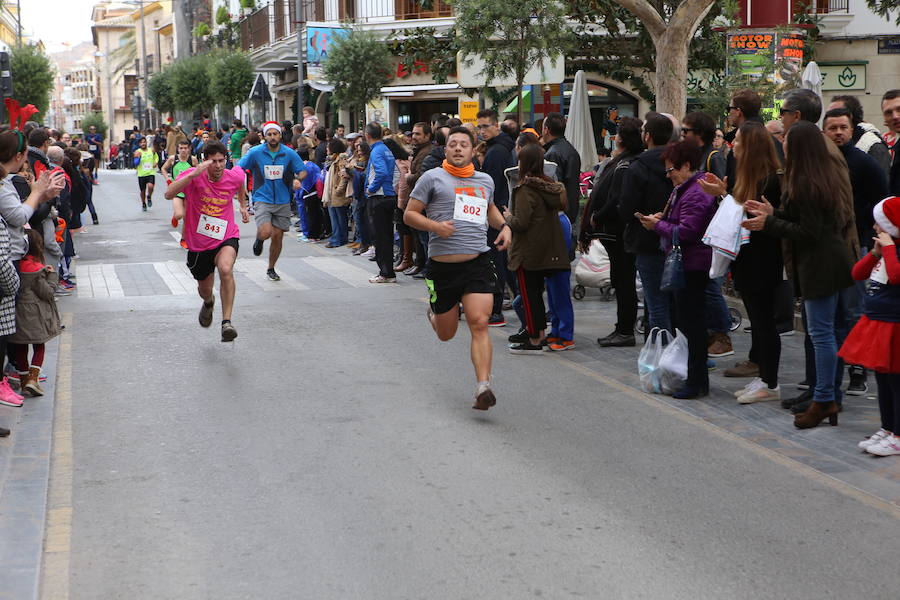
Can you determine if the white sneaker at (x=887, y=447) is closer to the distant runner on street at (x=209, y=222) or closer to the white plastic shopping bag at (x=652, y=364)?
the white plastic shopping bag at (x=652, y=364)

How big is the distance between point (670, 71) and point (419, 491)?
34.0ft

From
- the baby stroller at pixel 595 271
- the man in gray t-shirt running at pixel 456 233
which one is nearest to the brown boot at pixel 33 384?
the man in gray t-shirt running at pixel 456 233

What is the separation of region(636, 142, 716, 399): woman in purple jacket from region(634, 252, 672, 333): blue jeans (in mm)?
582

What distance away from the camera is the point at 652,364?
8211 mm

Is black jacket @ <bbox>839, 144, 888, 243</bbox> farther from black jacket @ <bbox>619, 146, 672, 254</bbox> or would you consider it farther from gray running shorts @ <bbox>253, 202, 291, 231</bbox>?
gray running shorts @ <bbox>253, 202, 291, 231</bbox>

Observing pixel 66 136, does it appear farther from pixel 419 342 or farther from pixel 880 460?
pixel 880 460

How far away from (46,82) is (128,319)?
56.7 metres

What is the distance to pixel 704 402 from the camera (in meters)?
7.98

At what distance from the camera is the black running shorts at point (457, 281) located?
309 inches

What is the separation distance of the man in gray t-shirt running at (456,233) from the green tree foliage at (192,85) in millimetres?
51063

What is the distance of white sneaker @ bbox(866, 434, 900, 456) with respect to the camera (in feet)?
21.0

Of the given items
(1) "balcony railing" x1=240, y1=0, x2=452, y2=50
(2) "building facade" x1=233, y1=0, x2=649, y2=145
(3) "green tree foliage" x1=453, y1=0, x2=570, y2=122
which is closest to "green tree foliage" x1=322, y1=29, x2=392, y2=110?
(2) "building facade" x1=233, y1=0, x2=649, y2=145

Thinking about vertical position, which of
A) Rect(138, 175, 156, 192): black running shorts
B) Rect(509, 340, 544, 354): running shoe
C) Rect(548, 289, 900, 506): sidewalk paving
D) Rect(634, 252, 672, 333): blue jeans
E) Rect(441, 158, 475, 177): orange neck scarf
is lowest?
Rect(548, 289, 900, 506): sidewalk paving

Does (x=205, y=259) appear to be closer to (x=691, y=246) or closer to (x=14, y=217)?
(x=14, y=217)
